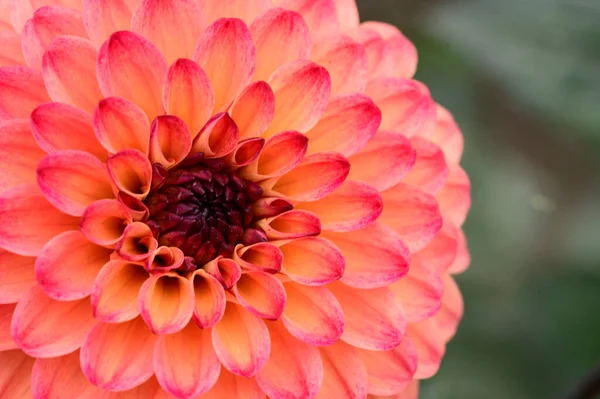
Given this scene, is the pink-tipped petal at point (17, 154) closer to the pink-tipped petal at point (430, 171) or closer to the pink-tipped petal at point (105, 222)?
the pink-tipped petal at point (105, 222)

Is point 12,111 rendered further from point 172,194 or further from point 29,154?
point 172,194

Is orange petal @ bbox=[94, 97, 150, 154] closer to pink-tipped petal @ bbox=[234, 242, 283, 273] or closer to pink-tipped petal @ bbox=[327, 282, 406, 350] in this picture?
pink-tipped petal @ bbox=[234, 242, 283, 273]

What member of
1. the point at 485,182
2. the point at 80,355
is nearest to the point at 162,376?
the point at 80,355

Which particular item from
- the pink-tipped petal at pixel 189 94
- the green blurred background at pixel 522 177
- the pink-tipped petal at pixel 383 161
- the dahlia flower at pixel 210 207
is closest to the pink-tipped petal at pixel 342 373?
the dahlia flower at pixel 210 207

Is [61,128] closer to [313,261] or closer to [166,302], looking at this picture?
[166,302]

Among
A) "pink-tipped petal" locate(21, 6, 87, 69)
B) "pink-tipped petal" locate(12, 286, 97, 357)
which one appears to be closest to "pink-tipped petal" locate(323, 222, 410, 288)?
"pink-tipped petal" locate(12, 286, 97, 357)

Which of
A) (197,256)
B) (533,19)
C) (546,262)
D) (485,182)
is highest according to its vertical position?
(197,256)

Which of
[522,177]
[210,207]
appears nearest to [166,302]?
[210,207]
